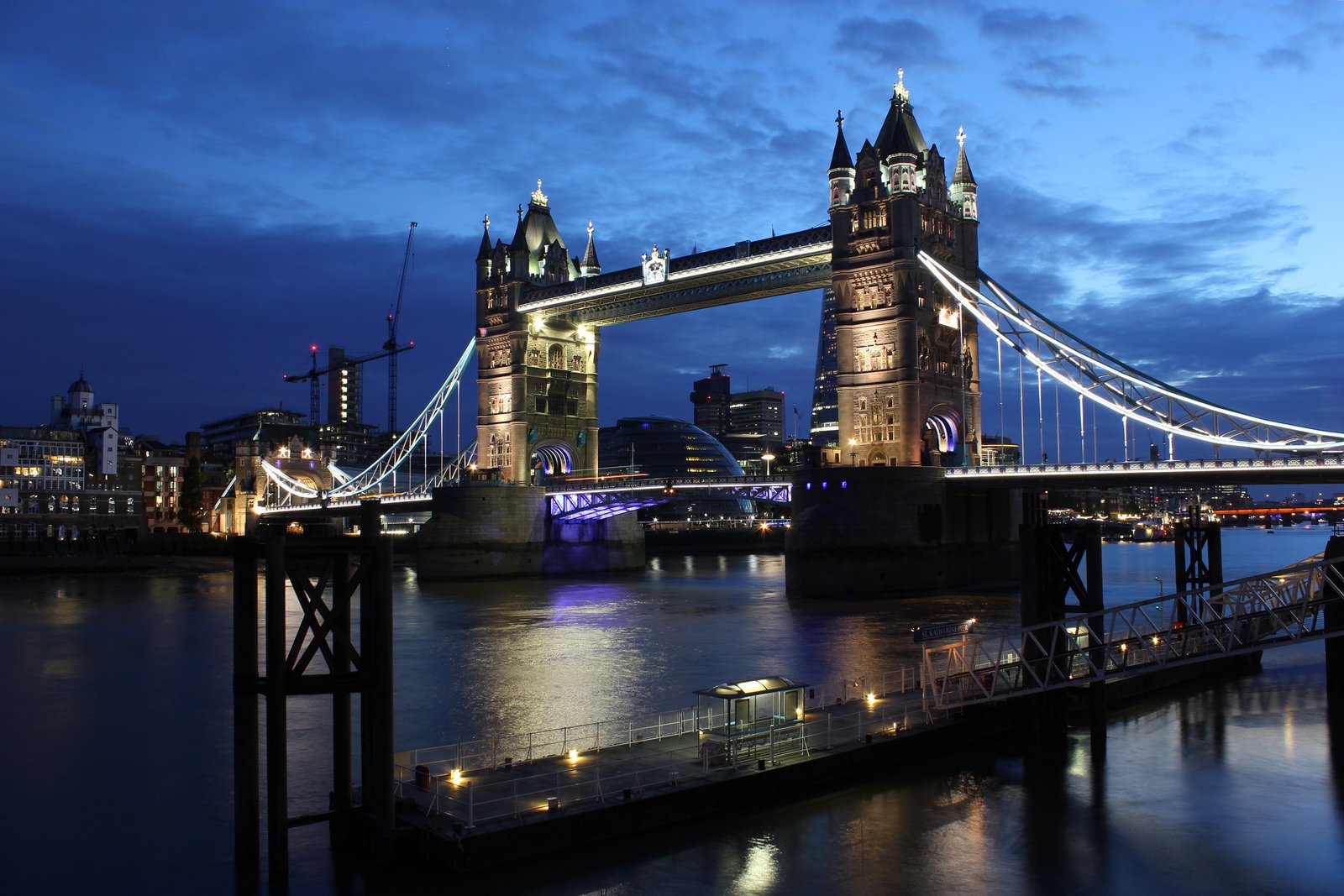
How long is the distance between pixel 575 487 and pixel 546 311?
1358 centimetres

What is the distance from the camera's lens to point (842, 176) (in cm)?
6550

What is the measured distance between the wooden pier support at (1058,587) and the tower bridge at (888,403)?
29275mm

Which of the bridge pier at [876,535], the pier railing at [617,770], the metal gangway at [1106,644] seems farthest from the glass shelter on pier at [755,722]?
the bridge pier at [876,535]

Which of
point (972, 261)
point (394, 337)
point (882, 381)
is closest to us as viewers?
point (882, 381)

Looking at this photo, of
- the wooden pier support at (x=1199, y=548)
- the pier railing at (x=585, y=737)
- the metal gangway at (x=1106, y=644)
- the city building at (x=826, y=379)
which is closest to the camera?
the pier railing at (x=585, y=737)

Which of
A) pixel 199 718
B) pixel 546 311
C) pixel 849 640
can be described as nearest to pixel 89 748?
pixel 199 718

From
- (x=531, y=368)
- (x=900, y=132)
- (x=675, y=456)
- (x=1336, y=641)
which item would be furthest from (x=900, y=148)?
(x=675, y=456)

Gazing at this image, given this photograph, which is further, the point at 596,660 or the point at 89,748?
the point at 596,660

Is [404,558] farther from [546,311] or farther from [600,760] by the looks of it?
[600,760]

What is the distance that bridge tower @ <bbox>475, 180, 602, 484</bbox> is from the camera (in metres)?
85.9

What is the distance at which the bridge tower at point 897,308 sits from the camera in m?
63.1

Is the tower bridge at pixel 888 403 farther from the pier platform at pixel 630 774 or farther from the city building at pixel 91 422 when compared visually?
the city building at pixel 91 422

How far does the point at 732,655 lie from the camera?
128 ft

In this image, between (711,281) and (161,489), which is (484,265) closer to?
(711,281)
